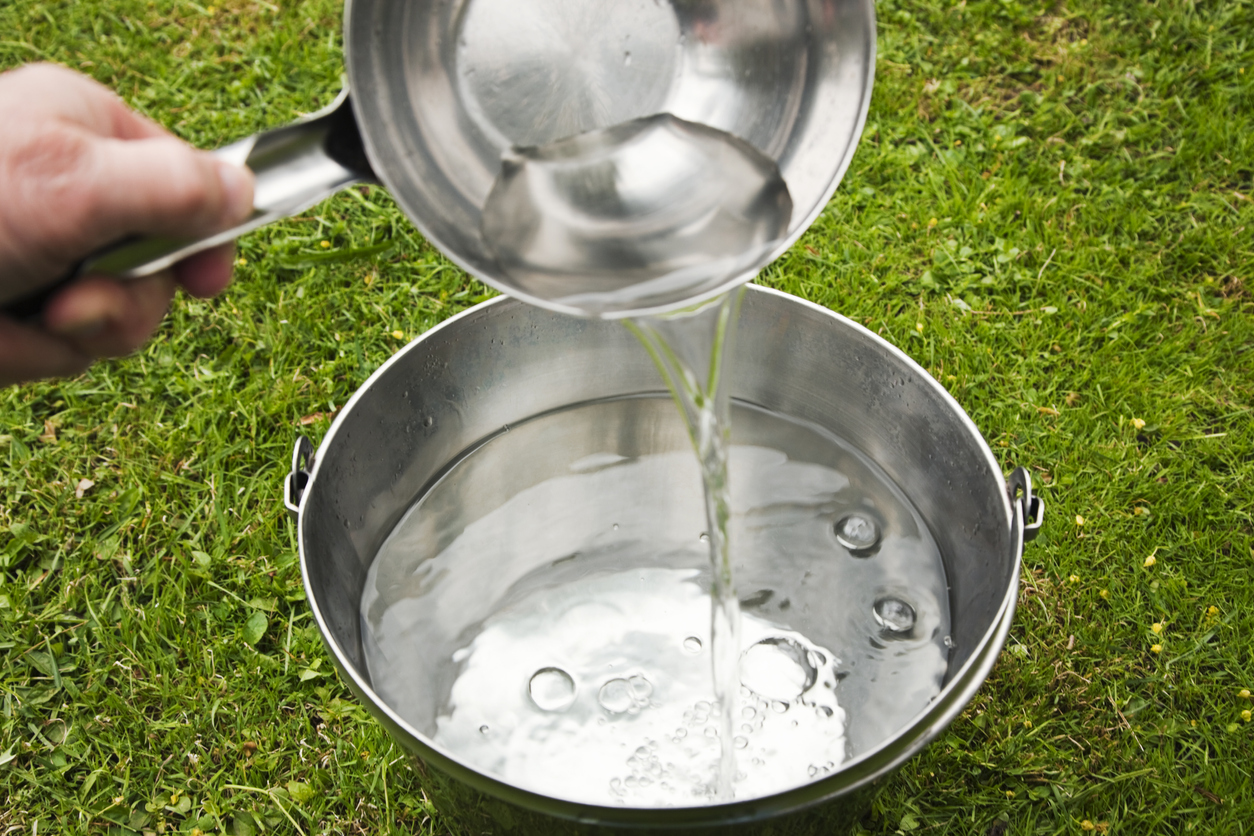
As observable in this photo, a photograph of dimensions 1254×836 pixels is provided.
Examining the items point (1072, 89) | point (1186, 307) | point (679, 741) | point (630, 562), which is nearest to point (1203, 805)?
point (679, 741)

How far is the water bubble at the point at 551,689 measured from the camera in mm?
1277

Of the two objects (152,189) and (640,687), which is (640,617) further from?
(152,189)

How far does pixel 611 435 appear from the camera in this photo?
5.16 feet

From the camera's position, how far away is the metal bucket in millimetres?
965

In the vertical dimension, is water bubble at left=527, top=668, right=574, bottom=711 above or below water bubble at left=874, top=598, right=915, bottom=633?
below

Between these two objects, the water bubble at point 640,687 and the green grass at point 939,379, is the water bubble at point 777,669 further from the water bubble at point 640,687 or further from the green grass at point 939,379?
the green grass at point 939,379

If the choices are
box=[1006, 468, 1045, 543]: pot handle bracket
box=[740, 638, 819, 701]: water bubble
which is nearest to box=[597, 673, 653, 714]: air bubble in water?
box=[740, 638, 819, 701]: water bubble

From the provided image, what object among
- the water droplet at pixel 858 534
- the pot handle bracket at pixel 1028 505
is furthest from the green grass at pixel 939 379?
the pot handle bracket at pixel 1028 505

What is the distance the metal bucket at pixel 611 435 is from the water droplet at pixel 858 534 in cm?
7

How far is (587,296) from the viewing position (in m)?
0.93

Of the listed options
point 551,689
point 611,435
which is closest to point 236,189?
point 551,689

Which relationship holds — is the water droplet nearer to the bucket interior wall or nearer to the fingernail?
the bucket interior wall

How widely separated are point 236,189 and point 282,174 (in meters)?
0.06

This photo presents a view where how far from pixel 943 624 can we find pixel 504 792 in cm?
65
